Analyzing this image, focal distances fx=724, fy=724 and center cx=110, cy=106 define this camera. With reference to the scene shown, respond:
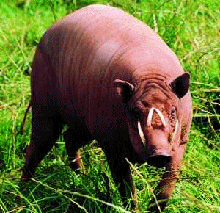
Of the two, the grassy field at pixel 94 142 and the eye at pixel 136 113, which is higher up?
the eye at pixel 136 113

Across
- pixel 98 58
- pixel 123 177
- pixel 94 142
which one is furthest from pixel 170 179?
pixel 94 142

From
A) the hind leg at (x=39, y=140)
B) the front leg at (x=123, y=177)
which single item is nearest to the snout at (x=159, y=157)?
the front leg at (x=123, y=177)

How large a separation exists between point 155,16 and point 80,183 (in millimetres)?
1947

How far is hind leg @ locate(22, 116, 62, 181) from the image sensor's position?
4.57 meters

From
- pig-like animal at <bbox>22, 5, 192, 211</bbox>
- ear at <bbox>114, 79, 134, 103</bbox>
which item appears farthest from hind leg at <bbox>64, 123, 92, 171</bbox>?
ear at <bbox>114, 79, 134, 103</bbox>

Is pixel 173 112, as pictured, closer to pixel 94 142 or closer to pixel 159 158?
pixel 159 158

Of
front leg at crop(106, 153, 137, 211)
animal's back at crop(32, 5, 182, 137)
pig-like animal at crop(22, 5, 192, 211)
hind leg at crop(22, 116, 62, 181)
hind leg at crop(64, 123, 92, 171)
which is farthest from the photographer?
hind leg at crop(64, 123, 92, 171)

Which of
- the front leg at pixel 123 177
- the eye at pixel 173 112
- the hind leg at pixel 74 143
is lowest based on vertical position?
the hind leg at pixel 74 143

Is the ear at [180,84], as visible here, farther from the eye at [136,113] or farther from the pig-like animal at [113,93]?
the eye at [136,113]

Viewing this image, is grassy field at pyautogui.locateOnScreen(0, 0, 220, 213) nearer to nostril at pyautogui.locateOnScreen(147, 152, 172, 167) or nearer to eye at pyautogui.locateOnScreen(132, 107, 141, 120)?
nostril at pyautogui.locateOnScreen(147, 152, 172, 167)

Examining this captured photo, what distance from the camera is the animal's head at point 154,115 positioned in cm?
334

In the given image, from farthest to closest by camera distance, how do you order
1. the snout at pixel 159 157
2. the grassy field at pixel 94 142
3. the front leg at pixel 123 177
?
the grassy field at pixel 94 142 → the front leg at pixel 123 177 → the snout at pixel 159 157

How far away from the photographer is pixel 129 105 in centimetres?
352

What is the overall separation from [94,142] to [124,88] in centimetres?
141
